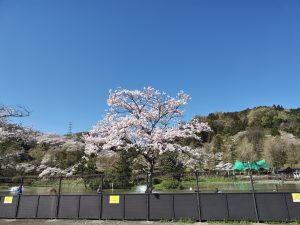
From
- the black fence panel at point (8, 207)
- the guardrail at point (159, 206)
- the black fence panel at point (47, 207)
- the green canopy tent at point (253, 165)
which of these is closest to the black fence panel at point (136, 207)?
the guardrail at point (159, 206)

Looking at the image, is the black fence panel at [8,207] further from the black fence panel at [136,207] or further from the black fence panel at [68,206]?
→ the black fence panel at [136,207]

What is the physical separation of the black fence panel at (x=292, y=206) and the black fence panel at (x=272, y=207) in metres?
0.15

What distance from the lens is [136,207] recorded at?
10984 mm

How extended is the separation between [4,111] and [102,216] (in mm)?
16716

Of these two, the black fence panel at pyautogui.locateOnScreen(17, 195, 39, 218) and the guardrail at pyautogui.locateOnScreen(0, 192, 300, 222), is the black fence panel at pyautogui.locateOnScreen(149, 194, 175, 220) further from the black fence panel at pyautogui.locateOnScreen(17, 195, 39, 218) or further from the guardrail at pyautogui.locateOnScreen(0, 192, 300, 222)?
the black fence panel at pyautogui.locateOnScreen(17, 195, 39, 218)

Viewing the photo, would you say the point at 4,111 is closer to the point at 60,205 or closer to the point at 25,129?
the point at 25,129

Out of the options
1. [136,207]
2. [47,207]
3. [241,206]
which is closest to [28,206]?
[47,207]

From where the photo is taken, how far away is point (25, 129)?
1048 inches

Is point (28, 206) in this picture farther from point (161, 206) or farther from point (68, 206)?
point (161, 206)

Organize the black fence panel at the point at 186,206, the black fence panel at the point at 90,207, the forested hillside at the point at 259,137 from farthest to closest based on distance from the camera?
1. the forested hillside at the point at 259,137
2. the black fence panel at the point at 90,207
3. the black fence panel at the point at 186,206

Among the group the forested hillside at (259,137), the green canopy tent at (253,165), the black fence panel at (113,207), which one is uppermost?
the forested hillside at (259,137)

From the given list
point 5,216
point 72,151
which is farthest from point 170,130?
point 72,151

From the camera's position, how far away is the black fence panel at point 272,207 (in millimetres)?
9656

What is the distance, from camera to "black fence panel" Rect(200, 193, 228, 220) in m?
10.2
